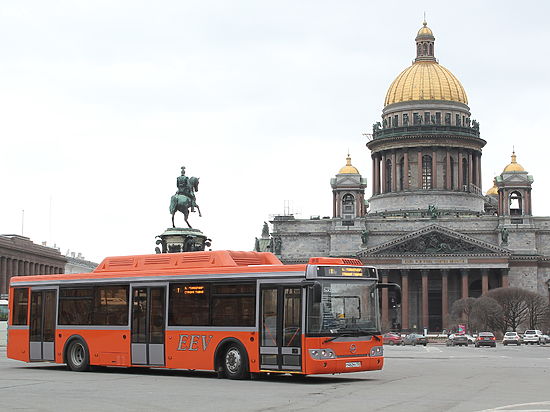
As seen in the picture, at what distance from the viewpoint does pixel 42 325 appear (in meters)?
33.6

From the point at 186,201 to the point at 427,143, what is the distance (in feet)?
282

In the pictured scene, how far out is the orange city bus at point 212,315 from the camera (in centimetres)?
2764

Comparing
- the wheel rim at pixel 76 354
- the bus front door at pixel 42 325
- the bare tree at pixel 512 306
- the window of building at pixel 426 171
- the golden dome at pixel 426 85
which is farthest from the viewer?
the golden dome at pixel 426 85

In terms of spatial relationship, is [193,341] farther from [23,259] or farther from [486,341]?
[23,259]

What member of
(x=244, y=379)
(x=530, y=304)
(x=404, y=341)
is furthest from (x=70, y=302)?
(x=530, y=304)

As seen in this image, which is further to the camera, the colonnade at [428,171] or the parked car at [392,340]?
the colonnade at [428,171]

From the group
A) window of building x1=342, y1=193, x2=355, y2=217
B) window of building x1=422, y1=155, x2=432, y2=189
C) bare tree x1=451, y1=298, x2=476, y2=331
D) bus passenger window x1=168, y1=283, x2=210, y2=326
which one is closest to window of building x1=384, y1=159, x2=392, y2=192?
window of building x1=422, y1=155, x2=432, y2=189

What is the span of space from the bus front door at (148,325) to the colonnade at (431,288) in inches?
3524

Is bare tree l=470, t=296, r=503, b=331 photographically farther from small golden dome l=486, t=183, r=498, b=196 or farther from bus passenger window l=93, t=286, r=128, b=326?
bus passenger window l=93, t=286, r=128, b=326

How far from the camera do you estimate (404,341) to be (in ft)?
276

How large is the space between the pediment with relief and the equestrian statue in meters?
70.8

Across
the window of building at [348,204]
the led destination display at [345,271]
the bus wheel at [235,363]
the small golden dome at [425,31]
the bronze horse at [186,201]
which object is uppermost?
the small golden dome at [425,31]

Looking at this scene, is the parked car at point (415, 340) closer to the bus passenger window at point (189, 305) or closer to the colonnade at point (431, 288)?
the colonnade at point (431, 288)

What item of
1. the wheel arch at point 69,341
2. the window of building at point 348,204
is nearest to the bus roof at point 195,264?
the wheel arch at point 69,341
